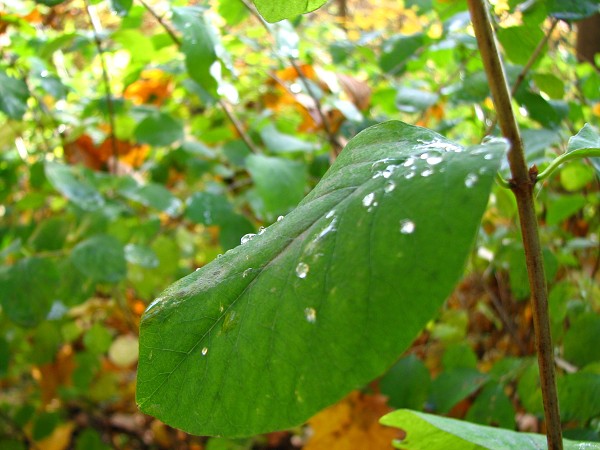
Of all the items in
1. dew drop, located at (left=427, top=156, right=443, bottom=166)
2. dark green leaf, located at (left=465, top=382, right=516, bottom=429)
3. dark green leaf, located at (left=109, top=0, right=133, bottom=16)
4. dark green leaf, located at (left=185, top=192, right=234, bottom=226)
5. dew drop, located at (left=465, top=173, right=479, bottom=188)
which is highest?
dew drop, located at (left=465, top=173, right=479, bottom=188)

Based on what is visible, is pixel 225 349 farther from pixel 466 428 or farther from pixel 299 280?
pixel 466 428

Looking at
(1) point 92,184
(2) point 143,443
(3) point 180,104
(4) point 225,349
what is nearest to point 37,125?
(1) point 92,184

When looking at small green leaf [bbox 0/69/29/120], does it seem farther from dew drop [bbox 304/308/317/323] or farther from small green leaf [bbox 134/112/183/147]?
dew drop [bbox 304/308/317/323]

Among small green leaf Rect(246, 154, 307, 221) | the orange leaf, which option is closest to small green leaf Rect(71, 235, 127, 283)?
small green leaf Rect(246, 154, 307, 221)

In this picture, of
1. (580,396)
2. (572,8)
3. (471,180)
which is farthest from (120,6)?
(580,396)

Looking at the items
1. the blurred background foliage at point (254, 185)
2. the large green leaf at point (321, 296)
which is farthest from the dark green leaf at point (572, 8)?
the large green leaf at point (321, 296)

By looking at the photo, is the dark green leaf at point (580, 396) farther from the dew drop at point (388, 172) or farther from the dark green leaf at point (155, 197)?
the dark green leaf at point (155, 197)
